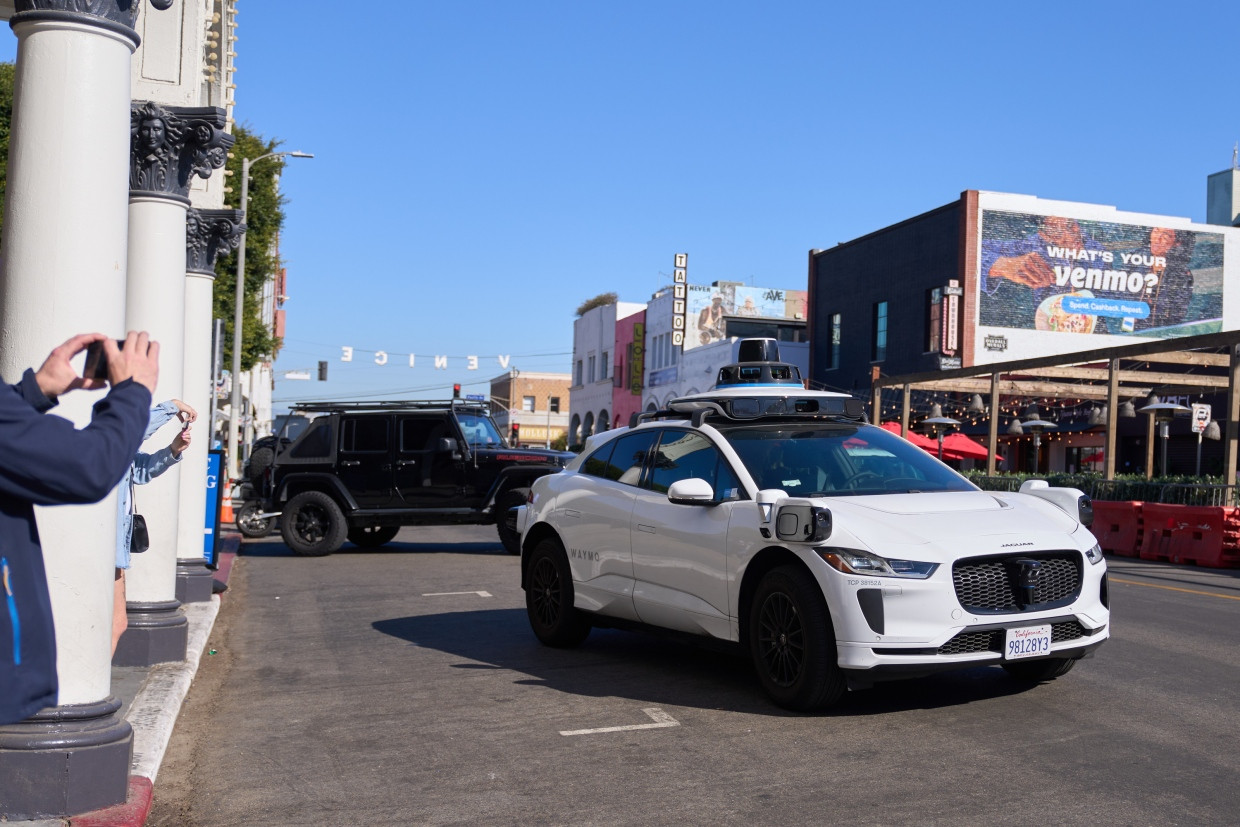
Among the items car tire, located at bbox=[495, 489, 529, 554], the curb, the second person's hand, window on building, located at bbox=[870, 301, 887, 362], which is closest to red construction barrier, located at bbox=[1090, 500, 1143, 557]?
car tire, located at bbox=[495, 489, 529, 554]

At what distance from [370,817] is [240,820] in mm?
546

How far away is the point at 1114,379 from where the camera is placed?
24.0 m

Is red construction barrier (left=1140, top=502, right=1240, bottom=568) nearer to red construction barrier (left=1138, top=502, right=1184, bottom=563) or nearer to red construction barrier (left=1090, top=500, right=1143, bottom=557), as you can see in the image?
red construction barrier (left=1138, top=502, right=1184, bottom=563)

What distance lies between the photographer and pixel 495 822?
16.9ft

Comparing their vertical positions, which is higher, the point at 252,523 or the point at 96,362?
the point at 96,362

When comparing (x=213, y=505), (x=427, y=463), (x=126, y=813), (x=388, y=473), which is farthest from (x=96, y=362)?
(x=388, y=473)

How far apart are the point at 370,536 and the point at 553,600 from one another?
11530 mm

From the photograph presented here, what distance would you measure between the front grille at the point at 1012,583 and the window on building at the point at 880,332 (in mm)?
33961

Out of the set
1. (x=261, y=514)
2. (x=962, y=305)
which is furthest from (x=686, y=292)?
(x=261, y=514)

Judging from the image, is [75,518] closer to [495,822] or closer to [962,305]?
[495,822]

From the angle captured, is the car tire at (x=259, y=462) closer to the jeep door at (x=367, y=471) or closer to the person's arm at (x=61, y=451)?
the jeep door at (x=367, y=471)


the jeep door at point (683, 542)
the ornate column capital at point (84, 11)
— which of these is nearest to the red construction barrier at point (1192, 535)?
the jeep door at point (683, 542)

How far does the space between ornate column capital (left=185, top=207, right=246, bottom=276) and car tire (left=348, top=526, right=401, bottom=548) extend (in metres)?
8.66

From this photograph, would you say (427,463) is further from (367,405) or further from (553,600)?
(553,600)
